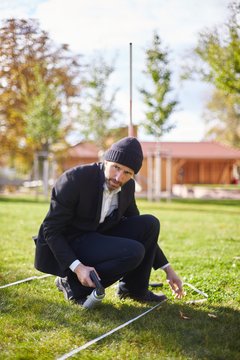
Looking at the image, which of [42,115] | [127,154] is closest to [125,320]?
[127,154]

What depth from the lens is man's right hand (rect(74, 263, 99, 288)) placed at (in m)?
3.14

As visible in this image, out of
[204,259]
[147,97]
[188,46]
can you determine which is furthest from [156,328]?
[147,97]

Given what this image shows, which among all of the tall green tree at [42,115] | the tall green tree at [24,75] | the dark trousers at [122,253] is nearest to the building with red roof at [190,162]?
the tall green tree at [24,75]

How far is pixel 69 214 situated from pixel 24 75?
707 inches

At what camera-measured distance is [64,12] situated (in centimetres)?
793

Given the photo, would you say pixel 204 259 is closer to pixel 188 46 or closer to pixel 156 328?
pixel 156 328

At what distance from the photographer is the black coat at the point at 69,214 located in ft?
10.8

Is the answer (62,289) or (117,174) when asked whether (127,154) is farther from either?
(62,289)

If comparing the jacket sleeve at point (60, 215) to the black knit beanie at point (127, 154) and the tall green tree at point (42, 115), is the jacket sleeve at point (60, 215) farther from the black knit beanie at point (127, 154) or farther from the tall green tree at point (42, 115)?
the tall green tree at point (42, 115)

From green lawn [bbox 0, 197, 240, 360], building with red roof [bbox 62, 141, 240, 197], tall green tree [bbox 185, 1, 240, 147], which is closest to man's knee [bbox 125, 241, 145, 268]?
green lawn [bbox 0, 197, 240, 360]

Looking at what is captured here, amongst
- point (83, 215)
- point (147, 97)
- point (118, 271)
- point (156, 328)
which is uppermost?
point (147, 97)

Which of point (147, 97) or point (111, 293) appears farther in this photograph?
point (147, 97)

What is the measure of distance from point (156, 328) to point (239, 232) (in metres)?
5.31

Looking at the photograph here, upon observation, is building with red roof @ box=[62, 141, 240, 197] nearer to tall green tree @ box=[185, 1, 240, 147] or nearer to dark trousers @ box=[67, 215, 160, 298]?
tall green tree @ box=[185, 1, 240, 147]
